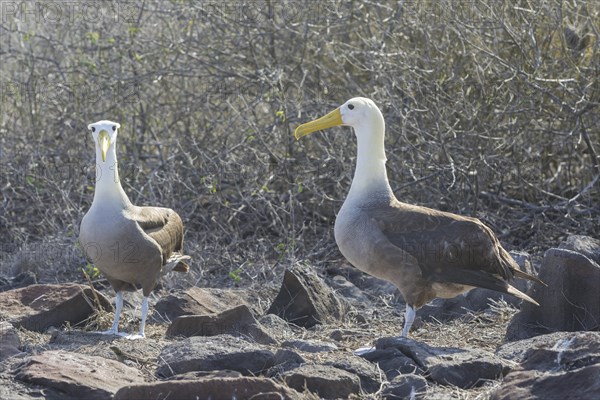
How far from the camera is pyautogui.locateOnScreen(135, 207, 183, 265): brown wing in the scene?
596 cm

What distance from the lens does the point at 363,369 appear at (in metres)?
4.39

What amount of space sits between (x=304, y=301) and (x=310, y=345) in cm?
98

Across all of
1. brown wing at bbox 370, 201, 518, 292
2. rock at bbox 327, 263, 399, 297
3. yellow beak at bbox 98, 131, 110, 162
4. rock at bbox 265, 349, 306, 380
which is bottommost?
rock at bbox 327, 263, 399, 297

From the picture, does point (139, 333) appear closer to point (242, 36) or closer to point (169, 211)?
point (169, 211)

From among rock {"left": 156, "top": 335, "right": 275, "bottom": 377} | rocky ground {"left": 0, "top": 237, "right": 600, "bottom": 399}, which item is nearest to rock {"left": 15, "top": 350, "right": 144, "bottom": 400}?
rocky ground {"left": 0, "top": 237, "right": 600, "bottom": 399}

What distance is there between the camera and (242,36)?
8328 millimetres

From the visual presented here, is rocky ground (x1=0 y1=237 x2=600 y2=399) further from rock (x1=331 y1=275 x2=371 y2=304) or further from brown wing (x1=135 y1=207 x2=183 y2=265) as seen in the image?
brown wing (x1=135 y1=207 x2=183 y2=265)

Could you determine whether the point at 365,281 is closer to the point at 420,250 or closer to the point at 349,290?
the point at 349,290

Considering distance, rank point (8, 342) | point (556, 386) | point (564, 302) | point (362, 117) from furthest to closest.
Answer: point (362, 117)
point (564, 302)
point (8, 342)
point (556, 386)

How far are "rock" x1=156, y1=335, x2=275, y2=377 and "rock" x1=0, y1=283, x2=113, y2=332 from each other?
1.49 m

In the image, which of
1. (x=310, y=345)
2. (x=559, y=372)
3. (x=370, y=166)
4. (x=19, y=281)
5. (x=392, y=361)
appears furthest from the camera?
(x=19, y=281)

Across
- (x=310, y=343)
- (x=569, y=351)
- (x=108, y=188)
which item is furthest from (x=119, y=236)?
(x=569, y=351)

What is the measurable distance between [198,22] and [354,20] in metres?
1.25

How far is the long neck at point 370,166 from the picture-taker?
564 centimetres
